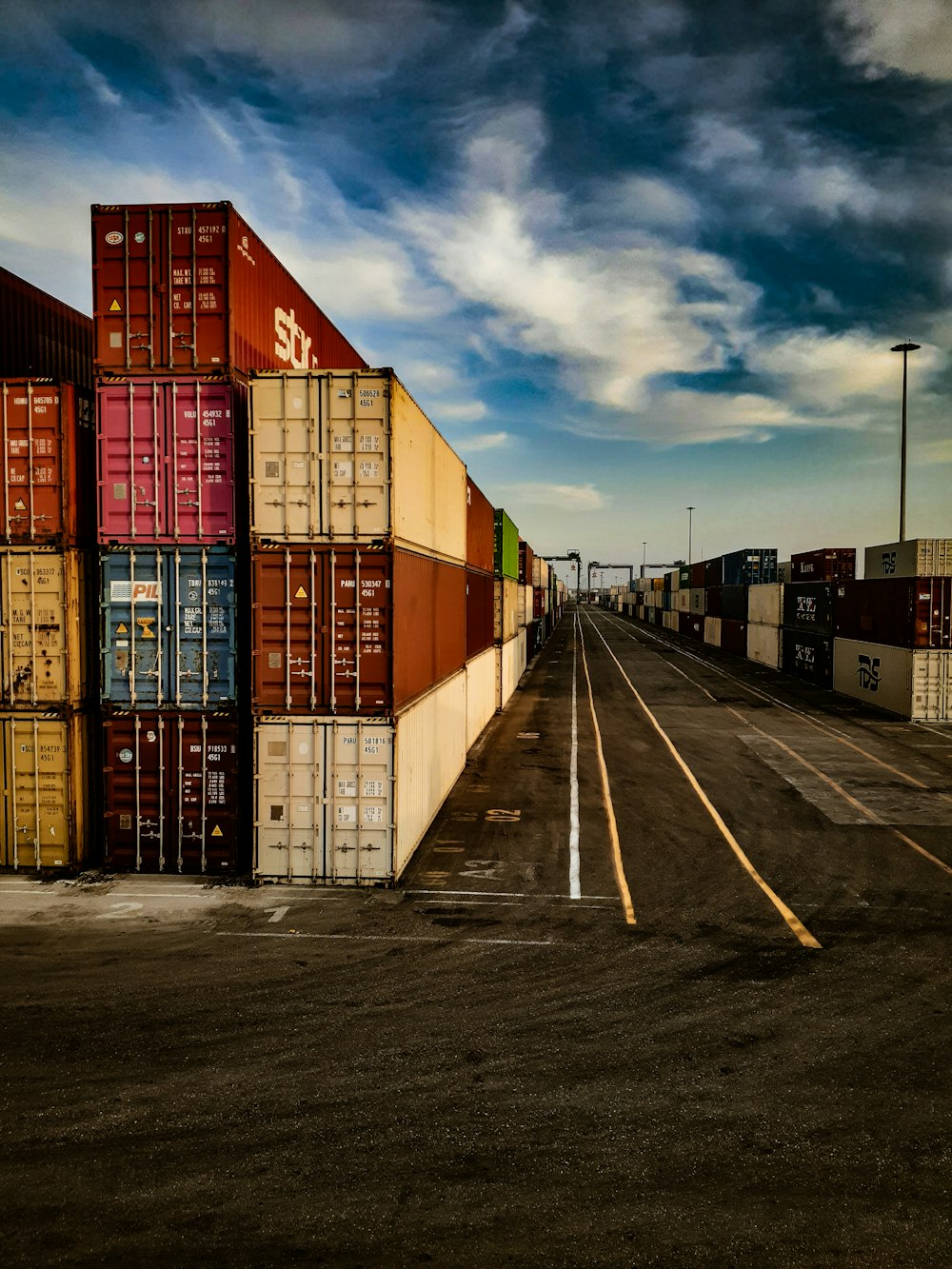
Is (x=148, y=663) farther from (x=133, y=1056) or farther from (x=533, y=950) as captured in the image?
(x=533, y=950)

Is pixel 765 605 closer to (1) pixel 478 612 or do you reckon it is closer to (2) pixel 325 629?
(1) pixel 478 612

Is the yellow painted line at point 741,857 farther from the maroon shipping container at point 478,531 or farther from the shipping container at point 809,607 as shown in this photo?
the shipping container at point 809,607

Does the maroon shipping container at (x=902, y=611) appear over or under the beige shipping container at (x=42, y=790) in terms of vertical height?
over

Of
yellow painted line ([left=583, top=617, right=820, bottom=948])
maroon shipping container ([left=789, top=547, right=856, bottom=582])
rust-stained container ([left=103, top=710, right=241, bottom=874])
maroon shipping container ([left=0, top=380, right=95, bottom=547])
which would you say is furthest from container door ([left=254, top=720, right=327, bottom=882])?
maroon shipping container ([left=789, top=547, right=856, bottom=582])

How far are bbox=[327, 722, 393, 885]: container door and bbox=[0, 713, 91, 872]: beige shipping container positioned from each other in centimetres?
490

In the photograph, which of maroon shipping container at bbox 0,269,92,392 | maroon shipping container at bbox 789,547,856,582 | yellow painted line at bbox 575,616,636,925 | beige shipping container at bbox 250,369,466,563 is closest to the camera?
yellow painted line at bbox 575,616,636,925

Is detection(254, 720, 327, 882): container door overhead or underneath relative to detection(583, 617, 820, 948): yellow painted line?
overhead

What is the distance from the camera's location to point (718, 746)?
25.5m

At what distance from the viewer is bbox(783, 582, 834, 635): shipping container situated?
40156mm

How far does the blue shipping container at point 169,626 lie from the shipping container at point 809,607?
35.4 m

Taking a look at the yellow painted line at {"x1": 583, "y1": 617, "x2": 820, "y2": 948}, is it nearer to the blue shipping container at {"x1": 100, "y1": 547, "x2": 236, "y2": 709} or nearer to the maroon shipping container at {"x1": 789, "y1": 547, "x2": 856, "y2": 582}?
the blue shipping container at {"x1": 100, "y1": 547, "x2": 236, "y2": 709}

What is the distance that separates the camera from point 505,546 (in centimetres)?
3525

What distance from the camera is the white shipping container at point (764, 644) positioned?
1934 inches

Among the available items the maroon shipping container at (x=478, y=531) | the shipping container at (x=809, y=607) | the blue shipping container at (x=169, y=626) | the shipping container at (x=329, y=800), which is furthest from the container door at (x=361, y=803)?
the shipping container at (x=809, y=607)
